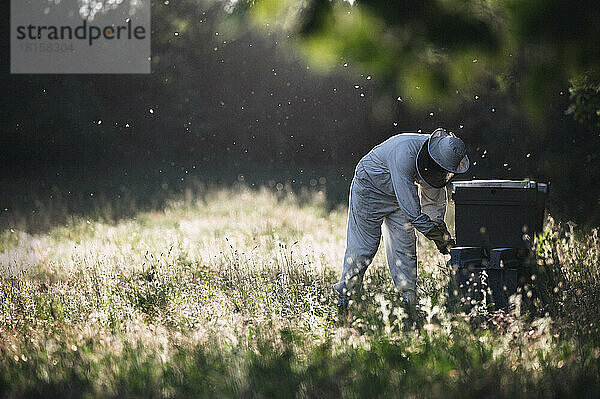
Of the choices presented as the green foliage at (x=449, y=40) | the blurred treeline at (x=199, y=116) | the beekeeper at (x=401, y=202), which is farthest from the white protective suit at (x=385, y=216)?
the blurred treeline at (x=199, y=116)

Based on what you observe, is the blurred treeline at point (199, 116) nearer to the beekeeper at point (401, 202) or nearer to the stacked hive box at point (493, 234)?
the beekeeper at point (401, 202)

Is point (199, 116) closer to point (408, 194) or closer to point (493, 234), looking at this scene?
point (408, 194)

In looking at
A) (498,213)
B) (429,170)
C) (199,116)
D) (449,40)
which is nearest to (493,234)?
(498,213)

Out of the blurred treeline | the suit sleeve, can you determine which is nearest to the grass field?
the suit sleeve

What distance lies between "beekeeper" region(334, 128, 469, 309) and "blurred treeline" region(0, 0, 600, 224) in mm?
19758

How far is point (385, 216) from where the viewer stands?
662 cm

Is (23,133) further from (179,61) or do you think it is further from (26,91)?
(179,61)

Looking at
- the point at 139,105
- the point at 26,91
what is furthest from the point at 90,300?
the point at 139,105

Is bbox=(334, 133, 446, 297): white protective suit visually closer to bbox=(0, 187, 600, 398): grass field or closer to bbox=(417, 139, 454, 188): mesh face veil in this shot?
bbox=(417, 139, 454, 188): mesh face veil

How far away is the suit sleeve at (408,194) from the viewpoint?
19.0ft

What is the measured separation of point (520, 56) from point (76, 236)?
9924 mm

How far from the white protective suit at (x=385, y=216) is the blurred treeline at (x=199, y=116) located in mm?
19710

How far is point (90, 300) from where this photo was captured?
662 cm

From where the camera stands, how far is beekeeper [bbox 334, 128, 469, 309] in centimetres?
586
